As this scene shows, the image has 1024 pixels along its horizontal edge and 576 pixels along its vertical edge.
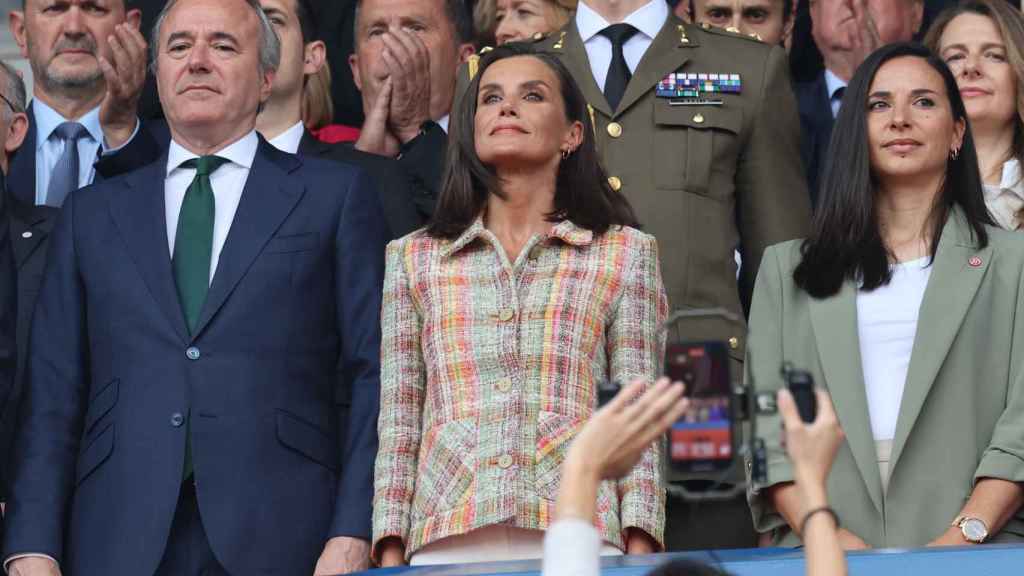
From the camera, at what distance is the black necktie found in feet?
19.3

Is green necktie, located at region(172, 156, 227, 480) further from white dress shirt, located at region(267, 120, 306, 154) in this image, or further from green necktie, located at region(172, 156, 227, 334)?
white dress shirt, located at region(267, 120, 306, 154)

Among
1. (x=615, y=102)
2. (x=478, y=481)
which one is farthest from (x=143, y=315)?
(x=615, y=102)

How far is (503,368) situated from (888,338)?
3.03 feet

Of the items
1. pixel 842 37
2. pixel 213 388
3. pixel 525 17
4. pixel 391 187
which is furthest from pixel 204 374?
pixel 842 37

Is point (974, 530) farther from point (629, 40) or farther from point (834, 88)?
point (834, 88)

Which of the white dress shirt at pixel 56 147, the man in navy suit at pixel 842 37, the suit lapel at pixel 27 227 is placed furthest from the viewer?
the man in navy suit at pixel 842 37

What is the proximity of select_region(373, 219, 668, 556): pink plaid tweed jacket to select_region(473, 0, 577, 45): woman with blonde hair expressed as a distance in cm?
215

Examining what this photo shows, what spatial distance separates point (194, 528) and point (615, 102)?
65.4 inches

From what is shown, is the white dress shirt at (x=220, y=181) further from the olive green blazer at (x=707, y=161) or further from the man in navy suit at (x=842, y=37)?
the man in navy suit at (x=842, y=37)

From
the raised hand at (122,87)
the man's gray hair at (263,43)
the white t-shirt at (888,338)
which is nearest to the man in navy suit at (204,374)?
the man's gray hair at (263,43)

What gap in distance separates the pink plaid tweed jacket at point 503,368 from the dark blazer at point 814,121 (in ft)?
6.02

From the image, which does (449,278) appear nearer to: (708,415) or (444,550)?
(444,550)

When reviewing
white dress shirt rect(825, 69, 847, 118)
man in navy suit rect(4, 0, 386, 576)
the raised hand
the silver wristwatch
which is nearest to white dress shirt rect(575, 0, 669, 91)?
man in navy suit rect(4, 0, 386, 576)

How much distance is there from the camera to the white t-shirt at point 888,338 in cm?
503
